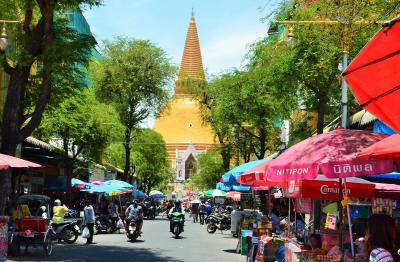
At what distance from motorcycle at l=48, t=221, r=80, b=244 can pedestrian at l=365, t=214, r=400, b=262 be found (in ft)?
53.5

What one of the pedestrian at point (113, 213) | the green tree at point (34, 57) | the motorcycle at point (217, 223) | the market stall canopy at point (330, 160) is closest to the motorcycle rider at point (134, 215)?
the pedestrian at point (113, 213)

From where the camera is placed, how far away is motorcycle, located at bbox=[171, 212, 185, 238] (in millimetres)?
26016

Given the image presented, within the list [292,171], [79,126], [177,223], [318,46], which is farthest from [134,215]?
[292,171]

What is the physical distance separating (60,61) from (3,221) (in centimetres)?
541

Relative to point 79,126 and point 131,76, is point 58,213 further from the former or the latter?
point 131,76

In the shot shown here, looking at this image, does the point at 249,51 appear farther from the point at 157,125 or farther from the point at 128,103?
the point at 157,125

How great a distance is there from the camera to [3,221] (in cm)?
1302

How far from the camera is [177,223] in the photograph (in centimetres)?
2603

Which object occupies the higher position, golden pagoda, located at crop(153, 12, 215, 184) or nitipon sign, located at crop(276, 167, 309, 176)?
golden pagoda, located at crop(153, 12, 215, 184)

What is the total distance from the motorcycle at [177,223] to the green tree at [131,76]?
1894 centimetres

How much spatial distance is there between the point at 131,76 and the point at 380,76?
39.9m

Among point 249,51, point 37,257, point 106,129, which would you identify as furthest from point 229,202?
point 37,257

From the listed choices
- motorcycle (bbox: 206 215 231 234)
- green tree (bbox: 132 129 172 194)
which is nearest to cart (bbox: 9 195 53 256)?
motorcycle (bbox: 206 215 231 234)

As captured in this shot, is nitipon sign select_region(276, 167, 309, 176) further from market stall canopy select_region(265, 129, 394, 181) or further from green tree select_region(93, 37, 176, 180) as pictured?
green tree select_region(93, 37, 176, 180)
